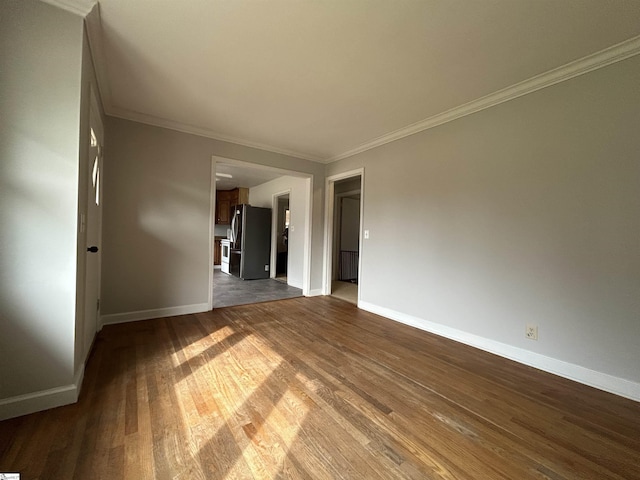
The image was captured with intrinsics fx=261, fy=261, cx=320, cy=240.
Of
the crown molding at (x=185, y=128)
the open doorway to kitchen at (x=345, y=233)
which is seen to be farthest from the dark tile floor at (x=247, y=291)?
the crown molding at (x=185, y=128)

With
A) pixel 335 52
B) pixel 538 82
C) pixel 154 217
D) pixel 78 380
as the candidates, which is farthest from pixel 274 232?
pixel 538 82

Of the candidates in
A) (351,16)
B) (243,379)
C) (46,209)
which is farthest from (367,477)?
(351,16)

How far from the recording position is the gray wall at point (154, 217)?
2939 mm

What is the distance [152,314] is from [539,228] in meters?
4.12

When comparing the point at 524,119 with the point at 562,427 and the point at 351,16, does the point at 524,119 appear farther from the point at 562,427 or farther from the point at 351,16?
the point at 562,427

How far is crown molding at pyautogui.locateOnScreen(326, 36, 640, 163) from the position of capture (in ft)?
5.94

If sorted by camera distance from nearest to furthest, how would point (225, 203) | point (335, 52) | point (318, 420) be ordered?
point (318, 420) < point (335, 52) < point (225, 203)

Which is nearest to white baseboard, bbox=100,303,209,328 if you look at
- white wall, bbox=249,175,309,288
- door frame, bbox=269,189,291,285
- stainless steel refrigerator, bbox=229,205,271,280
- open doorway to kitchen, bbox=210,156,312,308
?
open doorway to kitchen, bbox=210,156,312,308

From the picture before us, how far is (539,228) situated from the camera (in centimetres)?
221

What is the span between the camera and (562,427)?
1.49 meters

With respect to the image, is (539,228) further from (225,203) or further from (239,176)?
(225,203)

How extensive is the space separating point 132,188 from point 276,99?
6.42 ft

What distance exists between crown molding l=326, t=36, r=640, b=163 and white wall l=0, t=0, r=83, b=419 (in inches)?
121

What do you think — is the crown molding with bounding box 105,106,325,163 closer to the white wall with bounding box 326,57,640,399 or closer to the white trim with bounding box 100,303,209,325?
the white wall with bounding box 326,57,640,399
